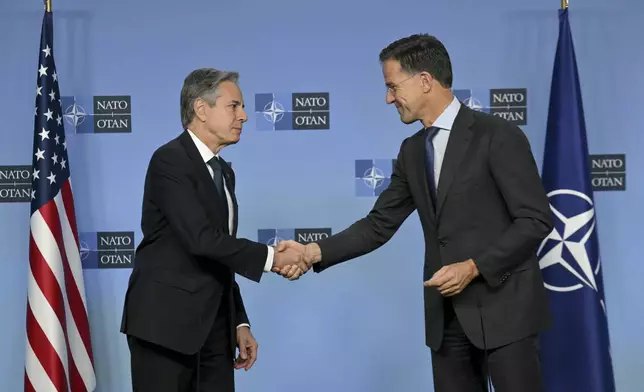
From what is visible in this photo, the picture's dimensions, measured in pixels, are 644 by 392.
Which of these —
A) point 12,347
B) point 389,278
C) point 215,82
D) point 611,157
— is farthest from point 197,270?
point 611,157

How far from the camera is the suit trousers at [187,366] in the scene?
2561 mm

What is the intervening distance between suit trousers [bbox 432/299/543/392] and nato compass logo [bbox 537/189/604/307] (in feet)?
4.35

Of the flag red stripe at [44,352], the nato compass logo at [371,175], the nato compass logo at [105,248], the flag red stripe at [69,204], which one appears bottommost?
the flag red stripe at [44,352]

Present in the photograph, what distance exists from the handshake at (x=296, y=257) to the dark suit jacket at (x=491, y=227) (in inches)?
23.6

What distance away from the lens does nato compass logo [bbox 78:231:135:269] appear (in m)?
4.14

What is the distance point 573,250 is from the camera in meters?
3.76

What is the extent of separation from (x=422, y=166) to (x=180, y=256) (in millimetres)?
882

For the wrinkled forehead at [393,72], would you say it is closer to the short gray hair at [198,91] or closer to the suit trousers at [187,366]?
the short gray hair at [198,91]

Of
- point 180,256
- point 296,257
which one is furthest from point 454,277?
point 180,256

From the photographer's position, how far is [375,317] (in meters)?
4.18

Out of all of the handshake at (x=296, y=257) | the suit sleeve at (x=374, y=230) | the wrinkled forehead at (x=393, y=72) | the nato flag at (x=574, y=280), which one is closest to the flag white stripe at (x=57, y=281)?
the handshake at (x=296, y=257)

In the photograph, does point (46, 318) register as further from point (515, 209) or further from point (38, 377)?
point (515, 209)

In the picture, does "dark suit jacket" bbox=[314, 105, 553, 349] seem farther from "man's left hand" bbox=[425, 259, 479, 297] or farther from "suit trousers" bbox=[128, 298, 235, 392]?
"suit trousers" bbox=[128, 298, 235, 392]

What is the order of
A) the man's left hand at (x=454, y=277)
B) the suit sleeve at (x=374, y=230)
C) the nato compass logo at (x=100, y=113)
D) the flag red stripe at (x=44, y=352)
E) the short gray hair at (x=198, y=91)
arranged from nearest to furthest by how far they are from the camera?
1. the man's left hand at (x=454, y=277)
2. the short gray hair at (x=198, y=91)
3. the suit sleeve at (x=374, y=230)
4. the flag red stripe at (x=44, y=352)
5. the nato compass logo at (x=100, y=113)
